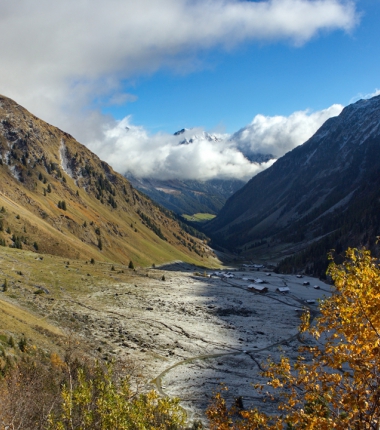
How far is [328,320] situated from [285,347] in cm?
6072

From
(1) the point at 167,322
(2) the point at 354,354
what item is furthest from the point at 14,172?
(2) the point at 354,354

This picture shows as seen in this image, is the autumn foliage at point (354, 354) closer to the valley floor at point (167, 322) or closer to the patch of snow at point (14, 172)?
the valley floor at point (167, 322)

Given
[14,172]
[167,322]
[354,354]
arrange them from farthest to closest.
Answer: [14,172] < [167,322] < [354,354]

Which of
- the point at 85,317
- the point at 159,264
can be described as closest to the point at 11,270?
the point at 85,317

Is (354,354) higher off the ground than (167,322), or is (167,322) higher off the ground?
(354,354)

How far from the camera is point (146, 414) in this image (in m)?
17.2

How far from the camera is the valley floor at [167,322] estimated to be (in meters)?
53.2

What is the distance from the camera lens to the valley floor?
53250mm

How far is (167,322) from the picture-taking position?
3086 inches

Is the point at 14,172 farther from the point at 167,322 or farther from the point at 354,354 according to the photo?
the point at 354,354

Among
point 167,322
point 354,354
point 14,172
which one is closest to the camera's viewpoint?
point 354,354

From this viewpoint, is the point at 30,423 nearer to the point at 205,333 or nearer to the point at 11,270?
the point at 205,333

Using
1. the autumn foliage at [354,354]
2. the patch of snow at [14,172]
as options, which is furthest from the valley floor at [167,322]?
the patch of snow at [14,172]

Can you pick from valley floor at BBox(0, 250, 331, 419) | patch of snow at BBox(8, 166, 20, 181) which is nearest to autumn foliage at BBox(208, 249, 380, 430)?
valley floor at BBox(0, 250, 331, 419)
